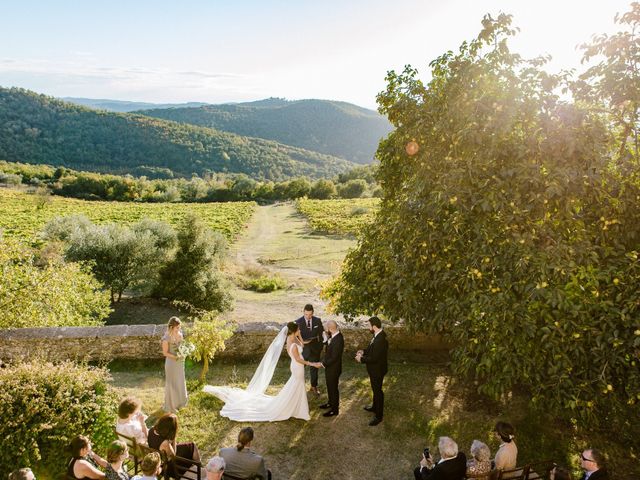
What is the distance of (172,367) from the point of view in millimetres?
8445

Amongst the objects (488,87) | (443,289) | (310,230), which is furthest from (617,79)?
(310,230)

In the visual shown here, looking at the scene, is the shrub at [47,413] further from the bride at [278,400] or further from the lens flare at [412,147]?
the lens flare at [412,147]

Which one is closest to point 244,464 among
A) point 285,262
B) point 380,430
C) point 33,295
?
point 380,430

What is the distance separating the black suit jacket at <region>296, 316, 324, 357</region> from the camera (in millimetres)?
9516

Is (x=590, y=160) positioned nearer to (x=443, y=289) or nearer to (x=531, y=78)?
(x=531, y=78)

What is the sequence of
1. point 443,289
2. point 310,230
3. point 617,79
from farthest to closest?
point 310,230 → point 443,289 → point 617,79

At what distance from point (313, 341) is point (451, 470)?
14.0ft

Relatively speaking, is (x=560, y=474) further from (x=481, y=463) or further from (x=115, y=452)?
(x=115, y=452)

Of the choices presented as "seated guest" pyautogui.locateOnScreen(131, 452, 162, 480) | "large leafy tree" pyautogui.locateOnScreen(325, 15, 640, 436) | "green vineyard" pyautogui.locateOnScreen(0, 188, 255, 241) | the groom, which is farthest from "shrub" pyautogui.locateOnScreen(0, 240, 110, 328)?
"green vineyard" pyautogui.locateOnScreen(0, 188, 255, 241)

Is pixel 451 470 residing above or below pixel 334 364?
below

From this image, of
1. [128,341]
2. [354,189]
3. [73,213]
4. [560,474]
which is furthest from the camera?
[354,189]

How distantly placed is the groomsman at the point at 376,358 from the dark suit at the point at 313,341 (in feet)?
4.83

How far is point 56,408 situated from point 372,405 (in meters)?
5.75

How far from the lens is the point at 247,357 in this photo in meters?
11.5
